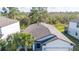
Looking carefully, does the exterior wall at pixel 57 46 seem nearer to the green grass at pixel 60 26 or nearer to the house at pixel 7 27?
the green grass at pixel 60 26

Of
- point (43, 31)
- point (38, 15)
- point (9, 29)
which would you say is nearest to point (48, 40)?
point (43, 31)

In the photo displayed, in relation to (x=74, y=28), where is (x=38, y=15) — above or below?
above

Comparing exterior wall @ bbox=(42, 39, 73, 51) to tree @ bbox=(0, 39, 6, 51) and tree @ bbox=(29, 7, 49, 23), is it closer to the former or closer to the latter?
tree @ bbox=(29, 7, 49, 23)

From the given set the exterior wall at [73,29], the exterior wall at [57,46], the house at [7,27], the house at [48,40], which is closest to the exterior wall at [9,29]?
the house at [7,27]

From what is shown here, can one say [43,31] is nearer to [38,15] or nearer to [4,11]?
[38,15]

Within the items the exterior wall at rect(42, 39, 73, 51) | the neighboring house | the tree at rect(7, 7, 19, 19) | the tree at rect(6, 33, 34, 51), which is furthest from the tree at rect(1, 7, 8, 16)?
the neighboring house

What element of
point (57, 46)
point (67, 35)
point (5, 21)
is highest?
point (5, 21)
